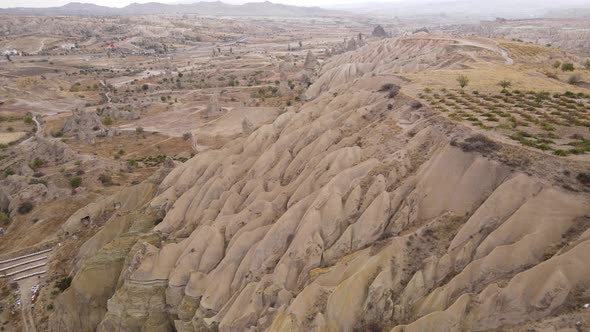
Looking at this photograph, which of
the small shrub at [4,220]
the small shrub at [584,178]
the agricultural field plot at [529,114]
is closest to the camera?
the small shrub at [584,178]

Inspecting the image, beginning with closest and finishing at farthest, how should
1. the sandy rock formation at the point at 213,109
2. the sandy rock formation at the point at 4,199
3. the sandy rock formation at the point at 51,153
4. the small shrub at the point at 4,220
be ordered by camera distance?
the small shrub at the point at 4,220
the sandy rock formation at the point at 4,199
the sandy rock formation at the point at 51,153
the sandy rock formation at the point at 213,109

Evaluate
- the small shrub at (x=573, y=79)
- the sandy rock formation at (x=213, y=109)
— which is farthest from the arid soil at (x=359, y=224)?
the sandy rock formation at (x=213, y=109)

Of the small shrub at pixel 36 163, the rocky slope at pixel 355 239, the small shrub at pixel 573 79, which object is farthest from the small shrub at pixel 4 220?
the small shrub at pixel 573 79

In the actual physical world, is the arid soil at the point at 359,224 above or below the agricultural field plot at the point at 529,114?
below

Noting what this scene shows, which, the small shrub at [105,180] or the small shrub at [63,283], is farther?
the small shrub at [105,180]

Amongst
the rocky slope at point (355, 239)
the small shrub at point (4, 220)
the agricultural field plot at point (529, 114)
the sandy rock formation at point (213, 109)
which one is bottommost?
the small shrub at point (4, 220)

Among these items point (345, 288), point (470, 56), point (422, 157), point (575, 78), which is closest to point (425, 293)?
point (345, 288)

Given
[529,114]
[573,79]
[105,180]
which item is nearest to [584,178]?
[529,114]

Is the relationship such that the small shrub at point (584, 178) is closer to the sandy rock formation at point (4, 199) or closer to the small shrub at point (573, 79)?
the small shrub at point (573, 79)
